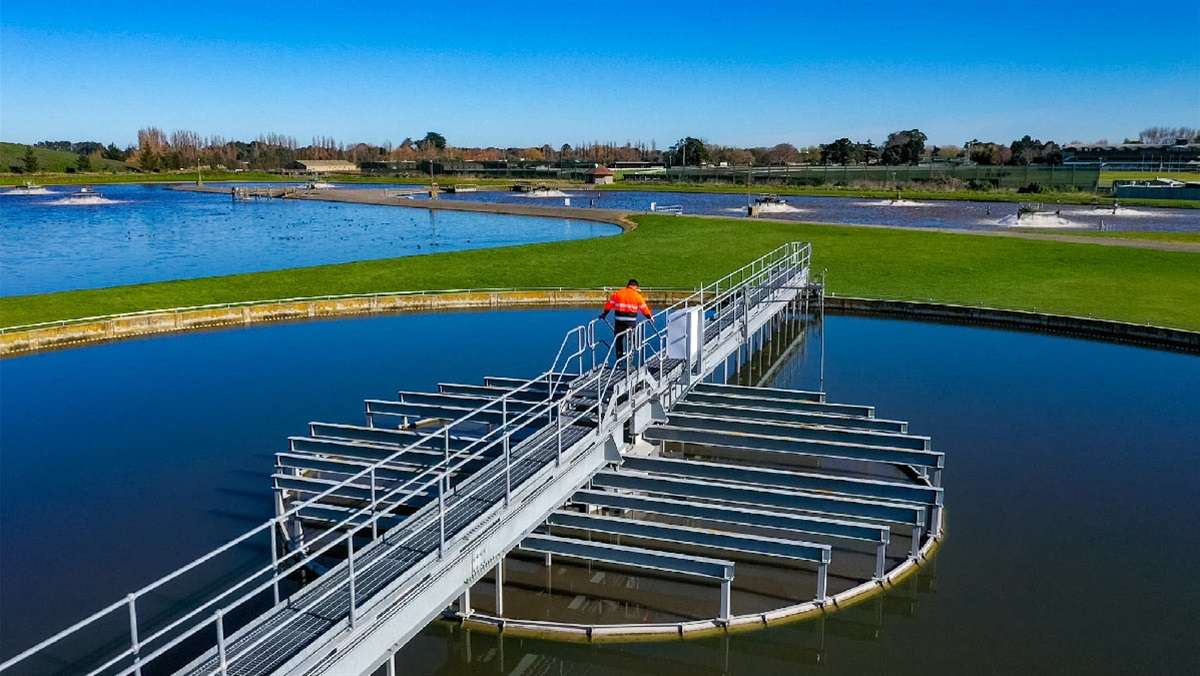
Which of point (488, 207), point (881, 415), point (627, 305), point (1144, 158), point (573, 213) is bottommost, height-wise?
point (881, 415)

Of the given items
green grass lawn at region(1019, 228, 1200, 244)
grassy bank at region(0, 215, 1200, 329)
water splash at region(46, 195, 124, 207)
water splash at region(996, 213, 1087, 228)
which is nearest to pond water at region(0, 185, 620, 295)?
water splash at region(46, 195, 124, 207)

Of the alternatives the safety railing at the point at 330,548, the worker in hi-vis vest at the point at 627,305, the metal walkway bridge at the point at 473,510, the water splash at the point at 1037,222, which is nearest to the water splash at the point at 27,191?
the water splash at the point at 1037,222

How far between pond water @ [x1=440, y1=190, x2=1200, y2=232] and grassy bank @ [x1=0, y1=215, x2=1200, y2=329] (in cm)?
1421

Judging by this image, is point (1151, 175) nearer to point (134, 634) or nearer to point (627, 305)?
point (627, 305)

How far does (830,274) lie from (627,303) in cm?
2444

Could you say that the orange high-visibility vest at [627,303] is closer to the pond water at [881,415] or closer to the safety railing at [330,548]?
the safety railing at [330,548]

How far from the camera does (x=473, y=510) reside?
9.83m

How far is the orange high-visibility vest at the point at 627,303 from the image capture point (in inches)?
568

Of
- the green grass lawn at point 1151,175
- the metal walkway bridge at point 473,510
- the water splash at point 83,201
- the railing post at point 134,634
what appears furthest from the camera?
the green grass lawn at point 1151,175

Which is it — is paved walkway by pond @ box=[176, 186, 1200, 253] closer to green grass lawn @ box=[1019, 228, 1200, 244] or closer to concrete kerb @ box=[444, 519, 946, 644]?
green grass lawn @ box=[1019, 228, 1200, 244]

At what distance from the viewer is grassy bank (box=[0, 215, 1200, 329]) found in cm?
3005

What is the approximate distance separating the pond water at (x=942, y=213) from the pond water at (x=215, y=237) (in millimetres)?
18765

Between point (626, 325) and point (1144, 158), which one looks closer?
point (626, 325)

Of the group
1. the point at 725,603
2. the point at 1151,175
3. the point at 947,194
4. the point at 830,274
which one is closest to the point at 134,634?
the point at 725,603
